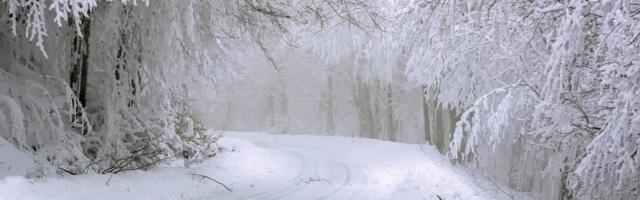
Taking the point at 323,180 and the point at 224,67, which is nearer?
the point at 224,67

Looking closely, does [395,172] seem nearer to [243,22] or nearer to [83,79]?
[243,22]

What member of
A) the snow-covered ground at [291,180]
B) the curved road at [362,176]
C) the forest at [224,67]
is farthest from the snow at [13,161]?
the curved road at [362,176]

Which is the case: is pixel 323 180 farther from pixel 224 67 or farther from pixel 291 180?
pixel 224 67

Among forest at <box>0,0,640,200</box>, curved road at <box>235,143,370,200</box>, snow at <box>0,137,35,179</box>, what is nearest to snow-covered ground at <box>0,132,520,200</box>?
curved road at <box>235,143,370,200</box>

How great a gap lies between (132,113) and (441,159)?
10.4 metres

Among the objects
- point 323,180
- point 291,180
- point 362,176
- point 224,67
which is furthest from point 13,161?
point 362,176

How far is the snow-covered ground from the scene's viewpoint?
7781 millimetres

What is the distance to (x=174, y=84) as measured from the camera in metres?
10.4

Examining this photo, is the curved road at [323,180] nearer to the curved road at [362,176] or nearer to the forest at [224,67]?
the curved road at [362,176]

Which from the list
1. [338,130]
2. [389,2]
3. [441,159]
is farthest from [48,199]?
[338,130]

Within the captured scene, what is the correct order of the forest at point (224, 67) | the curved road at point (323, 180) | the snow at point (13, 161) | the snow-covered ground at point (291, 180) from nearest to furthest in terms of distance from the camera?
the forest at point (224, 67)
the snow at point (13, 161)
the snow-covered ground at point (291, 180)
the curved road at point (323, 180)

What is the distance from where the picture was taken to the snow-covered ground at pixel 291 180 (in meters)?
7.78

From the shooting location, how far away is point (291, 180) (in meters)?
13.1

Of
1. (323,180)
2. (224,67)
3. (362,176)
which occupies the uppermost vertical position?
(224,67)
